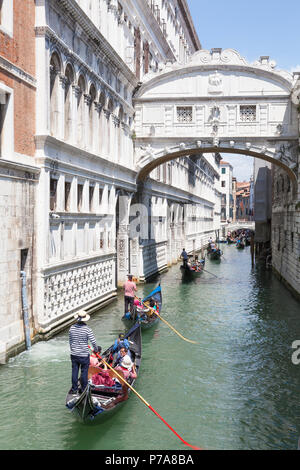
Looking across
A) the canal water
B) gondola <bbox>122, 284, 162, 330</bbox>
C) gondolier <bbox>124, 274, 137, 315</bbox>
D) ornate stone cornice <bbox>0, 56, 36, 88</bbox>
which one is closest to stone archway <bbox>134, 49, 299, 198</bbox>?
the canal water

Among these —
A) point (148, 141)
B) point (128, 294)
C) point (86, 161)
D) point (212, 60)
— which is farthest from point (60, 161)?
point (212, 60)

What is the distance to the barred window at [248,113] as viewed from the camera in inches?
705

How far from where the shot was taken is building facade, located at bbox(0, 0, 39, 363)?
9.33m

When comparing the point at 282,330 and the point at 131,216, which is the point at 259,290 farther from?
the point at 282,330

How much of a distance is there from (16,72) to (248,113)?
1023 cm

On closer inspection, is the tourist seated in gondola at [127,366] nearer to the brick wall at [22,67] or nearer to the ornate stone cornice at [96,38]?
the brick wall at [22,67]

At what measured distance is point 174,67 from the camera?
708 inches

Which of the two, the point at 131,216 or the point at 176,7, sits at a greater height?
the point at 176,7

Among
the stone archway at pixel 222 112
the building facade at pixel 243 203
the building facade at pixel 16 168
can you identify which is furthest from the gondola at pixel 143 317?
the building facade at pixel 243 203

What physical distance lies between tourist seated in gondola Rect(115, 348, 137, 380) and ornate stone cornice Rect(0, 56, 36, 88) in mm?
5453

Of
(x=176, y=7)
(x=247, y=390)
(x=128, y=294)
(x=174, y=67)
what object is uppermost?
(x=176, y=7)

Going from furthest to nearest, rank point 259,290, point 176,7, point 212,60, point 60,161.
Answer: point 176,7 < point 259,290 < point 212,60 < point 60,161

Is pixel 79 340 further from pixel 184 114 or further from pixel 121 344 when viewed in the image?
pixel 184 114

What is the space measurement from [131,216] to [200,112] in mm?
4699
